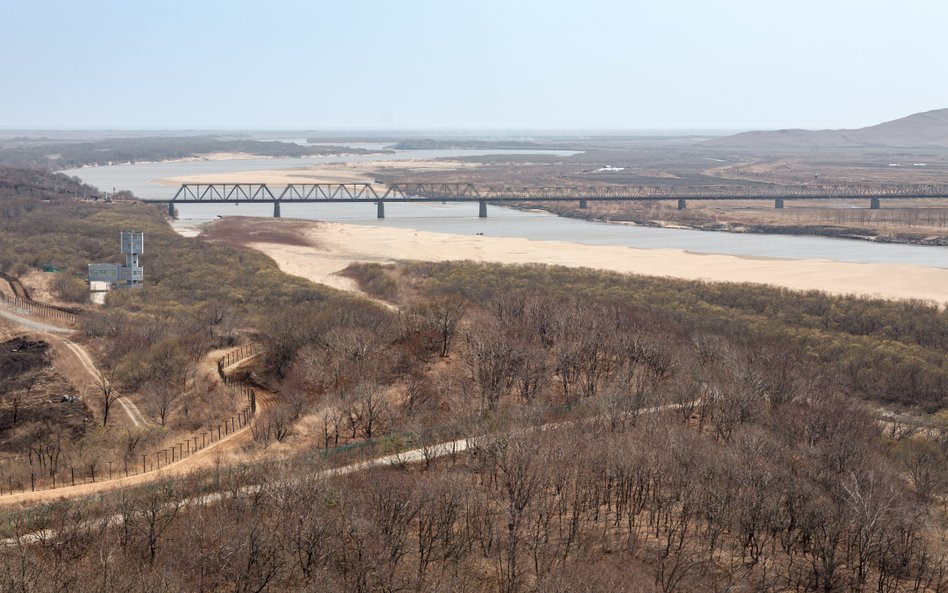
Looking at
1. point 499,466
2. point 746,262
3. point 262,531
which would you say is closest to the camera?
point 262,531

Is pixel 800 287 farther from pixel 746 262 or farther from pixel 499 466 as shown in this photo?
pixel 499 466

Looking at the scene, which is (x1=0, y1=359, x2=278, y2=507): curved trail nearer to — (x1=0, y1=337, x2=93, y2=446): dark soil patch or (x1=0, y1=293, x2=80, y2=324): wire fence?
(x1=0, y1=337, x2=93, y2=446): dark soil patch

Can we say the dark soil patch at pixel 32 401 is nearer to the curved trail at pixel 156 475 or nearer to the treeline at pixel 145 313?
the treeline at pixel 145 313

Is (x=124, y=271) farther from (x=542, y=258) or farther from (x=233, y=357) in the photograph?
(x=542, y=258)

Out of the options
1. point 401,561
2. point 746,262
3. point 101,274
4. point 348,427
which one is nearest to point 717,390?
point 348,427

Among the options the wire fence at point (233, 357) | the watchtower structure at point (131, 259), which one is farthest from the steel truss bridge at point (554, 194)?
the wire fence at point (233, 357)
